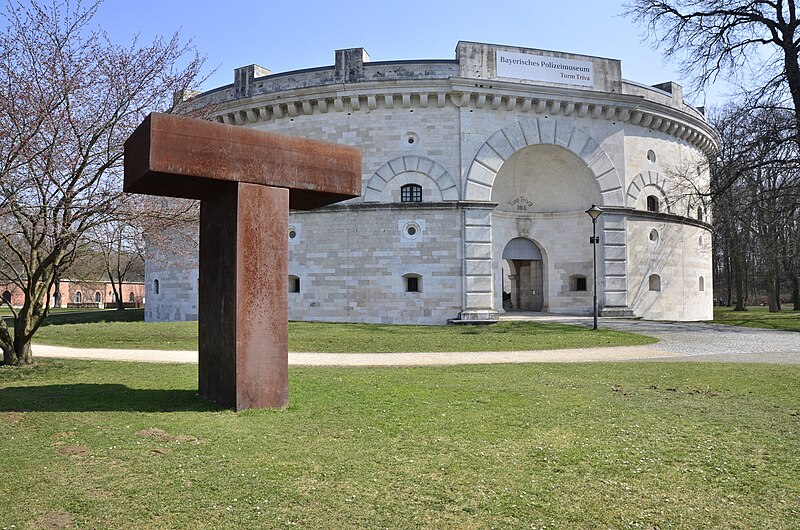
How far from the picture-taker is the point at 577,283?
93.5 ft

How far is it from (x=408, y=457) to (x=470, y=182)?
20.0 meters

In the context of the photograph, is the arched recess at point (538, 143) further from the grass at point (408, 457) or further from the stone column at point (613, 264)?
the grass at point (408, 457)

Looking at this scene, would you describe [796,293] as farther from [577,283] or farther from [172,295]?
[172,295]

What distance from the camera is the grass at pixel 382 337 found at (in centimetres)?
1706

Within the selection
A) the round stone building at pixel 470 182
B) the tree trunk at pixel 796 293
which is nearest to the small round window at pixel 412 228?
the round stone building at pixel 470 182

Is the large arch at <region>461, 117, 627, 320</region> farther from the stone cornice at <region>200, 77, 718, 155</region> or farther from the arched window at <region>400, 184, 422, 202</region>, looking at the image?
the arched window at <region>400, 184, 422, 202</region>

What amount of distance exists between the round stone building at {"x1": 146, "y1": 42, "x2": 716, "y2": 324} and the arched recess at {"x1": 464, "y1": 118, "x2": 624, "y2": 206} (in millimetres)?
61

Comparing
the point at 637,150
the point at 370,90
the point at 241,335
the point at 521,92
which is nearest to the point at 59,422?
the point at 241,335

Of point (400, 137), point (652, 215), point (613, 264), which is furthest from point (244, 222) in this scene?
point (652, 215)

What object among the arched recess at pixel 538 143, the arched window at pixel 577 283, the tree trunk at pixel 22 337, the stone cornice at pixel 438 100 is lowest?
the tree trunk at pixel 22 337

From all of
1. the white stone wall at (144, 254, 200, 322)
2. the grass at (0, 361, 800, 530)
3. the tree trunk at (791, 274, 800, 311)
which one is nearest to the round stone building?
the white stone wall at (144, 254, 200, 322)

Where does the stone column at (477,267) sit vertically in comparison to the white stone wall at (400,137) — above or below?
Answer: below

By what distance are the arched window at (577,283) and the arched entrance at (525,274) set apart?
1.49 metres

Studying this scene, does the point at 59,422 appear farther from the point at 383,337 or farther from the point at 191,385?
the point at 383,337
